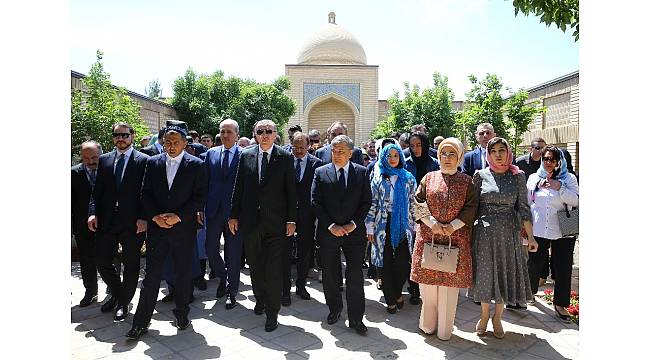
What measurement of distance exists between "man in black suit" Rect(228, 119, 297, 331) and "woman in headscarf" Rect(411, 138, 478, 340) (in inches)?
48.7

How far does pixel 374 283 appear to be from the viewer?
586 cm

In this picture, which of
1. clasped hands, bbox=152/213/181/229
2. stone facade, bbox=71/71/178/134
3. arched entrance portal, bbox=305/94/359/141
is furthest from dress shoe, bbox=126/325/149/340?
arched entrance portal, bbox=305/94/359/141

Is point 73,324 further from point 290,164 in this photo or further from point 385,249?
point 385,249

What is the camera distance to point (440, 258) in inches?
150

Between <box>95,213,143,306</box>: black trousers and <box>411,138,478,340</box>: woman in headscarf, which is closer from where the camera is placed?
<box>411,138,478,340</box>: woman in headscarf

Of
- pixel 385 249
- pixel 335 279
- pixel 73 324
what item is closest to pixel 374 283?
pixel 385 249

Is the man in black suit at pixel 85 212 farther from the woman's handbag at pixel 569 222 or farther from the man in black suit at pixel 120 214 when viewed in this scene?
the woman's handbag at pixel 569 222

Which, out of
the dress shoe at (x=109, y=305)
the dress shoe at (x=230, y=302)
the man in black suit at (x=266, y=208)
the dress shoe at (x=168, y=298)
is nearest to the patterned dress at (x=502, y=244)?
the man in black suit at (x=266, y=208)

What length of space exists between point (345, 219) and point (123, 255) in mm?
2195

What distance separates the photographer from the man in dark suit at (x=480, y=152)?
5.88 meters

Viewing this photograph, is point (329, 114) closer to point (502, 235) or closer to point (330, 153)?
point (330, 153)

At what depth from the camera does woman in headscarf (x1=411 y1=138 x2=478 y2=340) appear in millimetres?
3836

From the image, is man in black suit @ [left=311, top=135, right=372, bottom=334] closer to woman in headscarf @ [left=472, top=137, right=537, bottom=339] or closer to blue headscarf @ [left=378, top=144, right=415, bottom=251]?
blue headscarf @ [left=378, top=144, right=415, bottom=251]

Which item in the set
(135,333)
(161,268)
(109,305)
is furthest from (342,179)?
(109,305)
